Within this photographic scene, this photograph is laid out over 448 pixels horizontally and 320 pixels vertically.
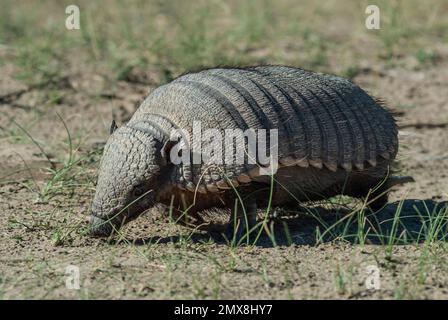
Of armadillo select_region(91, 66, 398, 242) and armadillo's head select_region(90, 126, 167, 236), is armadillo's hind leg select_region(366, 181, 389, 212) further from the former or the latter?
armadillo's head select_region(90, 126, 167, 236)

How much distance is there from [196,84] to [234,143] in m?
0.54

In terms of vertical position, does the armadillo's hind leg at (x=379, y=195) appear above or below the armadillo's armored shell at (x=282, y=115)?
below

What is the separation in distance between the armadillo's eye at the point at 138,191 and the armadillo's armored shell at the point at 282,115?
0.79 feet

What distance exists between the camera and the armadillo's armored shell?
558 cm

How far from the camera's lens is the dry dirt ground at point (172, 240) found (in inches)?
189

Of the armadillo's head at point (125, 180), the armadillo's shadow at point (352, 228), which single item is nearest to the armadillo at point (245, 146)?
the armadillo's head at point (125, 180)

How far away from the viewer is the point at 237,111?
5637mm

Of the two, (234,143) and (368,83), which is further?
(368,83)

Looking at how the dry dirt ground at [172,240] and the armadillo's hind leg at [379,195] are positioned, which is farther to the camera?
the armadillo's hind leg at [379,195]

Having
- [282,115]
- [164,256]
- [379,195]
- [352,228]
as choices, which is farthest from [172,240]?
[379,195]

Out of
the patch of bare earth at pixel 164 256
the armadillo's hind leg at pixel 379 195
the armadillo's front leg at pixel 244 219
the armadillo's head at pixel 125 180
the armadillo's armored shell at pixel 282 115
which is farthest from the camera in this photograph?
the armadillo's hind leg at pixel 379 195

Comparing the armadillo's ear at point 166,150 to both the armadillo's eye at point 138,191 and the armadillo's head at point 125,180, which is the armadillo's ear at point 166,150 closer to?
the armadillo's head at point 125,180
